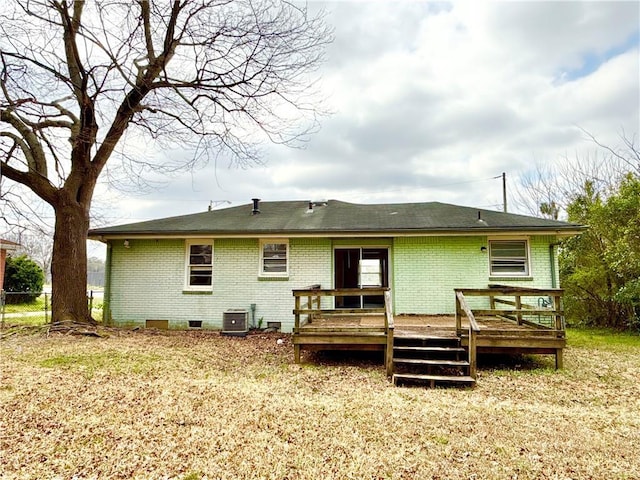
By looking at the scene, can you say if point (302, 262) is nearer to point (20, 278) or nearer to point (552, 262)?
point (552, 262)

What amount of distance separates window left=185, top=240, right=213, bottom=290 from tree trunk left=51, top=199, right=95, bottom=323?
2.70m

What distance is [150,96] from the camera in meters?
9.90

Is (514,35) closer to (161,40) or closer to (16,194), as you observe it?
(161,40)

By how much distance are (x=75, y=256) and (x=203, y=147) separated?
14.2 ft

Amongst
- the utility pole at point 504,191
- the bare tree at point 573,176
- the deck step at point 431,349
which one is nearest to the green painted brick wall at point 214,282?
the deck step at point 431,349

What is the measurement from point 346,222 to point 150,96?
6.36 meters

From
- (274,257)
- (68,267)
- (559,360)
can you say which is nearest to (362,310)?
(559,360)

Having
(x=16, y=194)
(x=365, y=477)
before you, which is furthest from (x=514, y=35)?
(x=16, y=194)

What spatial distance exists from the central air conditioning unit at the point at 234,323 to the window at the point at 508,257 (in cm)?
699

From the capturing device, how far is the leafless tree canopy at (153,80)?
7531 mm

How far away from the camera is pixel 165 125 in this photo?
9.87 meters

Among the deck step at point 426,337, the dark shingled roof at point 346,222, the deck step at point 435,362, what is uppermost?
the dark shingled roof at point 346,222

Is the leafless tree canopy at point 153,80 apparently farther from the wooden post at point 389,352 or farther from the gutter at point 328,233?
the wooden post at point 389,352

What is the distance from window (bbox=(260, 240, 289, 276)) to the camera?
10984 millimetres
